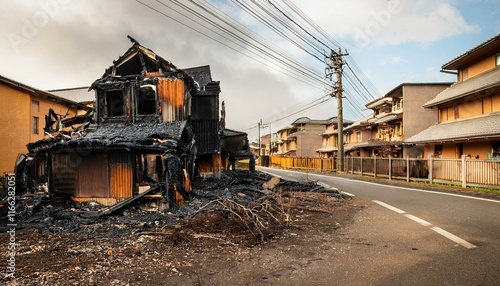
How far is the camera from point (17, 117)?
22.0 m

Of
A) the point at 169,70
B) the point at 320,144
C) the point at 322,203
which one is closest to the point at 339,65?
the point at 169,70

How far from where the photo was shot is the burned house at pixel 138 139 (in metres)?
12.0

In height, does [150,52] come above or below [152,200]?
above

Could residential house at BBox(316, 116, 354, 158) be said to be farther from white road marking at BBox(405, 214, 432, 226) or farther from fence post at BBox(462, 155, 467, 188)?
white road marking at BBox(405, 214, 432, 226)

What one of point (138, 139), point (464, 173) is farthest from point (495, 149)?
point (138, 139)

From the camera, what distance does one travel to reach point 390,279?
4.53 meters

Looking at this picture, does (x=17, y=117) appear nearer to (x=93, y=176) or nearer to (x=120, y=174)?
(x=93, y=176)

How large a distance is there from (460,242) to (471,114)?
2030cm

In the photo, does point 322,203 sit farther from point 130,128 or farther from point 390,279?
point 130,128

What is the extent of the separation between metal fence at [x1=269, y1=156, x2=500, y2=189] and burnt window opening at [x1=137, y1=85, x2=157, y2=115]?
17.9 meters

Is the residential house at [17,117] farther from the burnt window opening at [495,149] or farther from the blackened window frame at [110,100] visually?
the burnt window opening at [495,149]

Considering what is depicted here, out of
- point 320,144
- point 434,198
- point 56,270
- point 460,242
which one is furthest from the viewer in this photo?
point 320,144

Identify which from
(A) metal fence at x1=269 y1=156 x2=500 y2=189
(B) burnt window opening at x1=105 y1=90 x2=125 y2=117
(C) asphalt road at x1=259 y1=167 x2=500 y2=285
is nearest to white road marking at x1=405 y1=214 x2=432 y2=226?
(C) asphalt road at x1=259 y1=167 x2=500 y2=285

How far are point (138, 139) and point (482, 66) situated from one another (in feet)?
82.9
